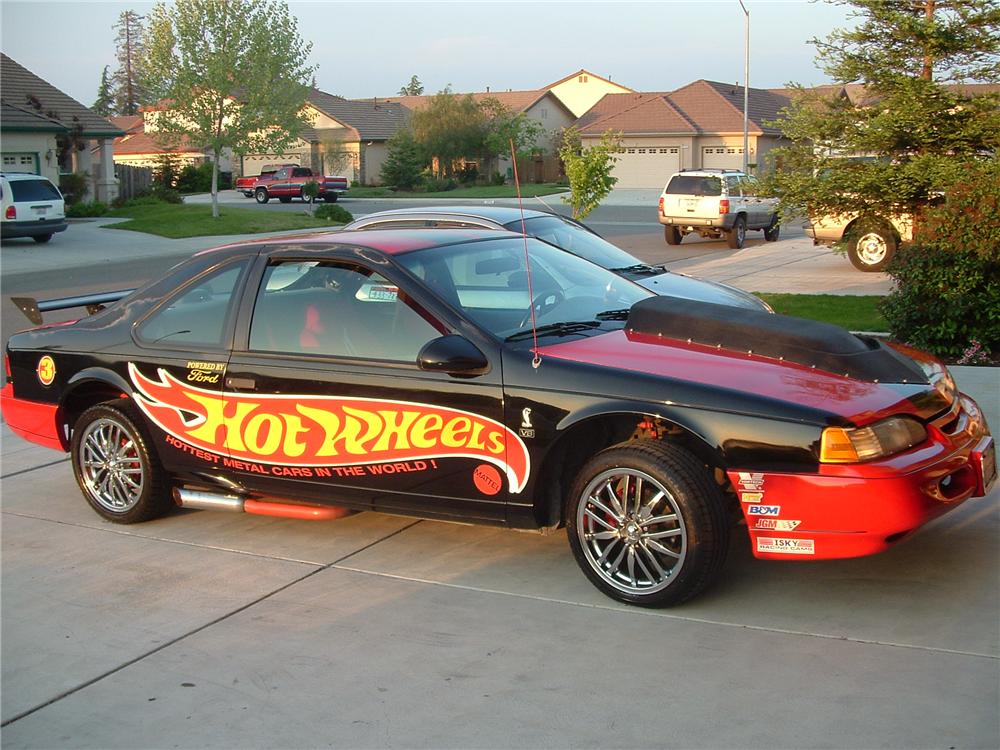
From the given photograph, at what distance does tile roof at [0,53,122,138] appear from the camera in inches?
1476

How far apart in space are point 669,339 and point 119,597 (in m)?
2.92

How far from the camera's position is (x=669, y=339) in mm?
5402

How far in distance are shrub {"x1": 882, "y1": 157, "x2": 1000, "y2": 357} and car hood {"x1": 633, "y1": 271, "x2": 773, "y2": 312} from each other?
4.69 feet

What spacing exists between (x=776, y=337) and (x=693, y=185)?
22661 mm

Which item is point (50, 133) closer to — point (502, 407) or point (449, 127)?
point (449, 127)

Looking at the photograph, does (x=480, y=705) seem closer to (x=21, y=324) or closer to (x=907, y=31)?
(x=21, y=324)

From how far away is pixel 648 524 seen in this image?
4.87m

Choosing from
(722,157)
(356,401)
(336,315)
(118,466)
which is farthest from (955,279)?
(722,157)

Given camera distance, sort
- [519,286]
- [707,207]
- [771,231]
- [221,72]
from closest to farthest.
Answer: [519,286], [707,207], [771,231], [221,72]

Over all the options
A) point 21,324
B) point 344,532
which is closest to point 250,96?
point 21,324

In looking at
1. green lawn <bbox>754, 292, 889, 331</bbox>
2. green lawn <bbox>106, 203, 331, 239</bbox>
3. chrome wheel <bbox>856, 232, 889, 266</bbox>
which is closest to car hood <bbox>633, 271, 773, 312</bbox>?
green lawn <bbox>754, 292, 889, 331</bbox>

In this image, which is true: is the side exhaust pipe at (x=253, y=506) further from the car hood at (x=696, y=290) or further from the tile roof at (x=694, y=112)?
the tile roof at (x=694, y=112)

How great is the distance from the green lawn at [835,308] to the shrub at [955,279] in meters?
1.59

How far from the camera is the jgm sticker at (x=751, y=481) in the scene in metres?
4.68
